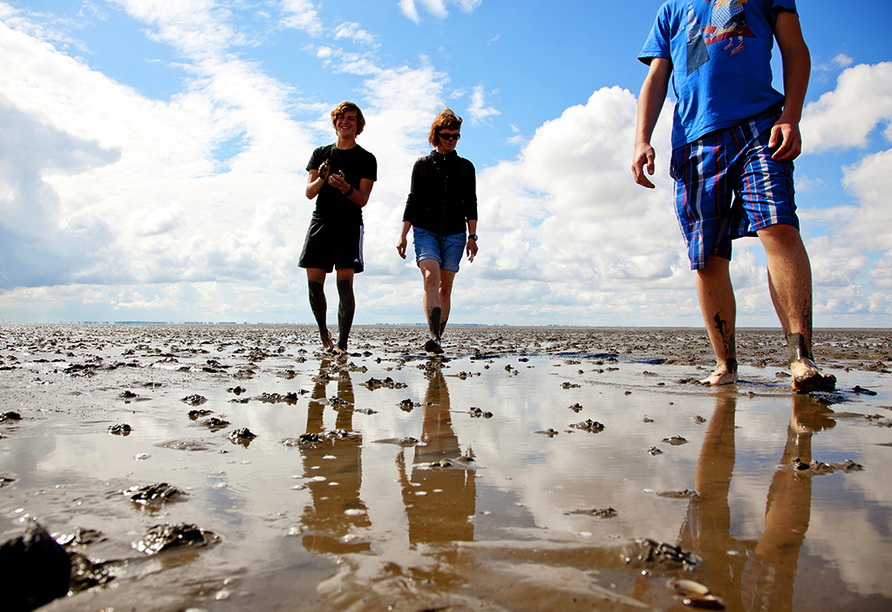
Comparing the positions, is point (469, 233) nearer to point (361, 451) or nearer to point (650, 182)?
point (650, 182)

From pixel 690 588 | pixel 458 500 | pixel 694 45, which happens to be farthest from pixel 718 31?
pixel 690 588

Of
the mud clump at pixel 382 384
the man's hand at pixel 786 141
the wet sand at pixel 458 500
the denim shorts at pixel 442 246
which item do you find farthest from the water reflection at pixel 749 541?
the denim shorts at pixel 442 246

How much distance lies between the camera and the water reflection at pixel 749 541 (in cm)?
91

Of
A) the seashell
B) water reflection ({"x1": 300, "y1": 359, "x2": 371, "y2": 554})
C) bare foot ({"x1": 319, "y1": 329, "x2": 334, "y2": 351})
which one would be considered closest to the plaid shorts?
water reflection ({"x1": 300, "y1": 359, "x2": 371, "y2": 554})

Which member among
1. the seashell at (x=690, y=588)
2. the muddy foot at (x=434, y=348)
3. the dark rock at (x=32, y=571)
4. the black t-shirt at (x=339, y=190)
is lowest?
the seashell at (x=690, y=588)

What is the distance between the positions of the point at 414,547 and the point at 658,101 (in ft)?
13.2

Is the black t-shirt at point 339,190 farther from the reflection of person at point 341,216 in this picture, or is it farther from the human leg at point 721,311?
the human leg at point 721,311

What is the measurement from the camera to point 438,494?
4.69ft

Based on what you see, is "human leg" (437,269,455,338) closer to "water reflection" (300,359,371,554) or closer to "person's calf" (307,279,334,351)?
"person's calf" (307,279,334,351)

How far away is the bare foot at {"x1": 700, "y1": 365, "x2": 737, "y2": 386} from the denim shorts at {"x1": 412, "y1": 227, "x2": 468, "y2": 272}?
3.52 m

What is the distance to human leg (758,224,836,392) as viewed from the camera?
3.13 metres

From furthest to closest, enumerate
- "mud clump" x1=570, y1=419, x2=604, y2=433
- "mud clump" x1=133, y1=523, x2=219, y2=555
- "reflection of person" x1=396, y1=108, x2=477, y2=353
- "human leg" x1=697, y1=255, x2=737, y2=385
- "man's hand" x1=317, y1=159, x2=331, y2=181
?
"reflection of person" x1=396, y1=108, x2=477, y2=353 < "man's hand" x1=317, y1=159, x2=331, y2=181 < "human leg" x1=697, y1=255, x2=737, y2=385 < "mud clump" x1=570, y1=419, x2=604, y2=433 < "mud clump" x1=133, y1=523, x2=219, y2=555

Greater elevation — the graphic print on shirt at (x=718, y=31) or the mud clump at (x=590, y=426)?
the graphic print on shirt at (x=718, y=31)

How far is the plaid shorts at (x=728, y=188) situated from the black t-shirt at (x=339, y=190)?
12.0 feet
